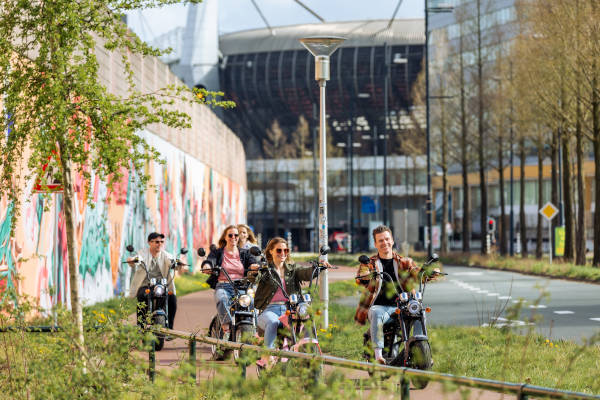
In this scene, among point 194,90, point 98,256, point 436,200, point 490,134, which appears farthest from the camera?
point 436,200

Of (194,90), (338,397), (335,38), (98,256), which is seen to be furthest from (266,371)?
(98,256)

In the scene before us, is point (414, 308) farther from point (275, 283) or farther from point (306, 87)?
point (306, 87)

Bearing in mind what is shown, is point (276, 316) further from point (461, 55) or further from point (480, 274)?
point (461, 55)

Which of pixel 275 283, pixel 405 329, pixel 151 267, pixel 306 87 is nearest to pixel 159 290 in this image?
pixel 151 267

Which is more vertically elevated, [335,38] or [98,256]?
[335,38]

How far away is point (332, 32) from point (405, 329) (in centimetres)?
8223

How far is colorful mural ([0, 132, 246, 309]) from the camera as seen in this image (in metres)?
13.4

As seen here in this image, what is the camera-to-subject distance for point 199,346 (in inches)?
413

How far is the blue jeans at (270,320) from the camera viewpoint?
8469 millimetres

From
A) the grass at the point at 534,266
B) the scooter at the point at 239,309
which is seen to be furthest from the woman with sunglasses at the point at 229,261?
the grass at the point at 534,266

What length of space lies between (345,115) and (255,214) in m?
12.9

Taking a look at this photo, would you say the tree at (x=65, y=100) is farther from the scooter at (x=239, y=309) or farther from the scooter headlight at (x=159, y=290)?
the scooter headlight at (x=159, y=290)

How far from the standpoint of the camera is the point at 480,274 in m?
34.1

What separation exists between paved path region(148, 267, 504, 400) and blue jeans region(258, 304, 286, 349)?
502 mm
